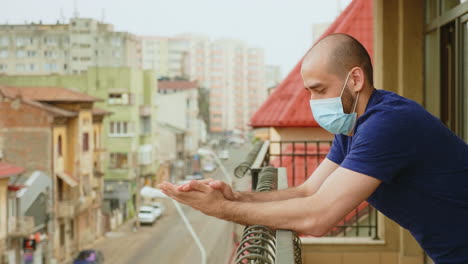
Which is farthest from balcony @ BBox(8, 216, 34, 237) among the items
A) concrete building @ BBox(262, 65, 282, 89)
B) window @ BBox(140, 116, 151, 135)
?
concrete building @ BBox(262, 65, 282, 89)

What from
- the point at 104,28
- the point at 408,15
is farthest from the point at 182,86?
the point at 408,15

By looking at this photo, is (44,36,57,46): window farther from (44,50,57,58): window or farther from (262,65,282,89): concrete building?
(262,65,282,89): concrete building

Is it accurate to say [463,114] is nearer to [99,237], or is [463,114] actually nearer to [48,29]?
[99,237]

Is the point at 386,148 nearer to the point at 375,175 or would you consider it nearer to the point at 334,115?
the point at 375,175

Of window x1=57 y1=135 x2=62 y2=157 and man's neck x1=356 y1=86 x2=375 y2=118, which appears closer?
man's neck x1=356 y1=86 x2=375 y2=118

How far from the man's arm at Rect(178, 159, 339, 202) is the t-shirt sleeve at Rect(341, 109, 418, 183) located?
312 mm

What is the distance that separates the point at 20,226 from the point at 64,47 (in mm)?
20609

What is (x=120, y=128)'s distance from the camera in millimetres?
34469

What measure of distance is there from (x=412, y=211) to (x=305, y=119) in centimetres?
624

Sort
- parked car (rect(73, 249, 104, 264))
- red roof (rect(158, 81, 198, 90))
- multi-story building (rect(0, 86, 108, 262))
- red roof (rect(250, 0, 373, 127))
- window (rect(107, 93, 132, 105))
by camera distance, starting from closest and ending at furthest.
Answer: red roof (rect(250, 0, 373, 127)) → multi-story building (rect(0, 86, 108, 262)) → parked car (rect(73, 249, 104, 264)) → window (rect(107, 93, 132, 105)) → red roof (rect(158, 81, 198, 90))

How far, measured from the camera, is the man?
1329mm

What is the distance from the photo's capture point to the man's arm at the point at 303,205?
1.35m

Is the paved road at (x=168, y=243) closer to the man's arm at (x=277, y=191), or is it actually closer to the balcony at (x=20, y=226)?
the balcony at (x=20, y=226)

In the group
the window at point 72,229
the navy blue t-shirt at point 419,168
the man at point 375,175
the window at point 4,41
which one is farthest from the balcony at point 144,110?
the navy blue t-shirt at point 419,168
